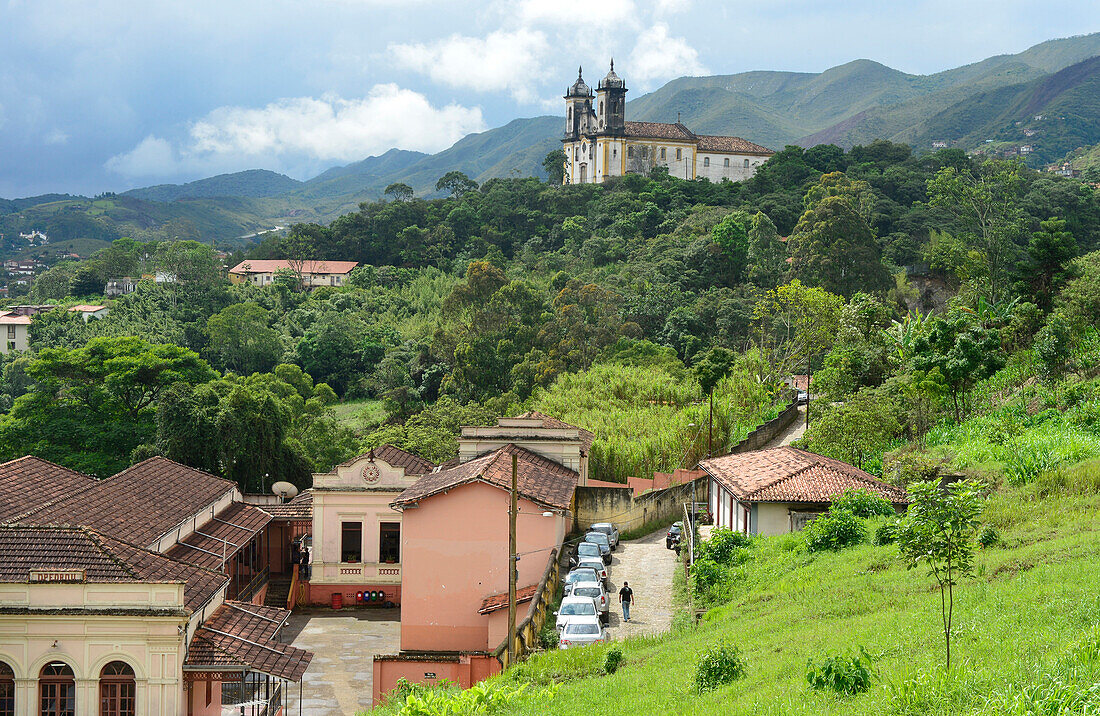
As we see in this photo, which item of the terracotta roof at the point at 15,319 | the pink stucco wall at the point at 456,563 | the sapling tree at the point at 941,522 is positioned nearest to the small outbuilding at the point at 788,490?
the pink stucco wall at the point at 456,563

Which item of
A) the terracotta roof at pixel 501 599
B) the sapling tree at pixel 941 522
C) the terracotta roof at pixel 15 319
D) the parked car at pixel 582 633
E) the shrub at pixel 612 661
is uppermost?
the sapling tree at pixel 941 522

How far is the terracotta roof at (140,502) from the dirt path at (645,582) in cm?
1037

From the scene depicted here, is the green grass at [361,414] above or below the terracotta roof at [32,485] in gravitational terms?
below

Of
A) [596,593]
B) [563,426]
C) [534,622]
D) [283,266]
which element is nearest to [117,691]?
[534,622]

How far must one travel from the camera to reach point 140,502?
2375 centimetres

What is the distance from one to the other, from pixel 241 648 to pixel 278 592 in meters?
10.2

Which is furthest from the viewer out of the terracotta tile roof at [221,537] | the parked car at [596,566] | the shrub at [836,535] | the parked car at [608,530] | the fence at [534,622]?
the parked car at [608,530]

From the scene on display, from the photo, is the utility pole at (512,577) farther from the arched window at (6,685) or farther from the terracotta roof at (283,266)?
the terracotta roof at (283,266)

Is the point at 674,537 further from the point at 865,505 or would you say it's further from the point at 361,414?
the point at 361,414

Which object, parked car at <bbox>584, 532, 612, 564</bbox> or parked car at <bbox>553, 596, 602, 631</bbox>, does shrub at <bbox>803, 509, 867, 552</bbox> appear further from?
parked car at <bbox>584, 532, 612, 564</bbox>

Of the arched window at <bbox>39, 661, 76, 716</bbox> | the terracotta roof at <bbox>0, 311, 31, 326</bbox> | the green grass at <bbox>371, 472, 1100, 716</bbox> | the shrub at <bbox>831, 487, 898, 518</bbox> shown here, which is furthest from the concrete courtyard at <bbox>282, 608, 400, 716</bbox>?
the terracotta roof at <bbox>0, 311, 31, 326</bbox>

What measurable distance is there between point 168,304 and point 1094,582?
7736 centimetres

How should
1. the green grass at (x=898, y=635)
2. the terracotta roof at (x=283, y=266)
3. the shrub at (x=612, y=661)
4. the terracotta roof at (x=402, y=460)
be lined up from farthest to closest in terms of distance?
the terracotta roof at (x=283, y=266) → the terracotta roof at (x=402, y=460) → the shrub at (x=612, y=661) → the green grass at (x=898, y=635)

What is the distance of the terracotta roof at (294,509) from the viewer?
30.2m
